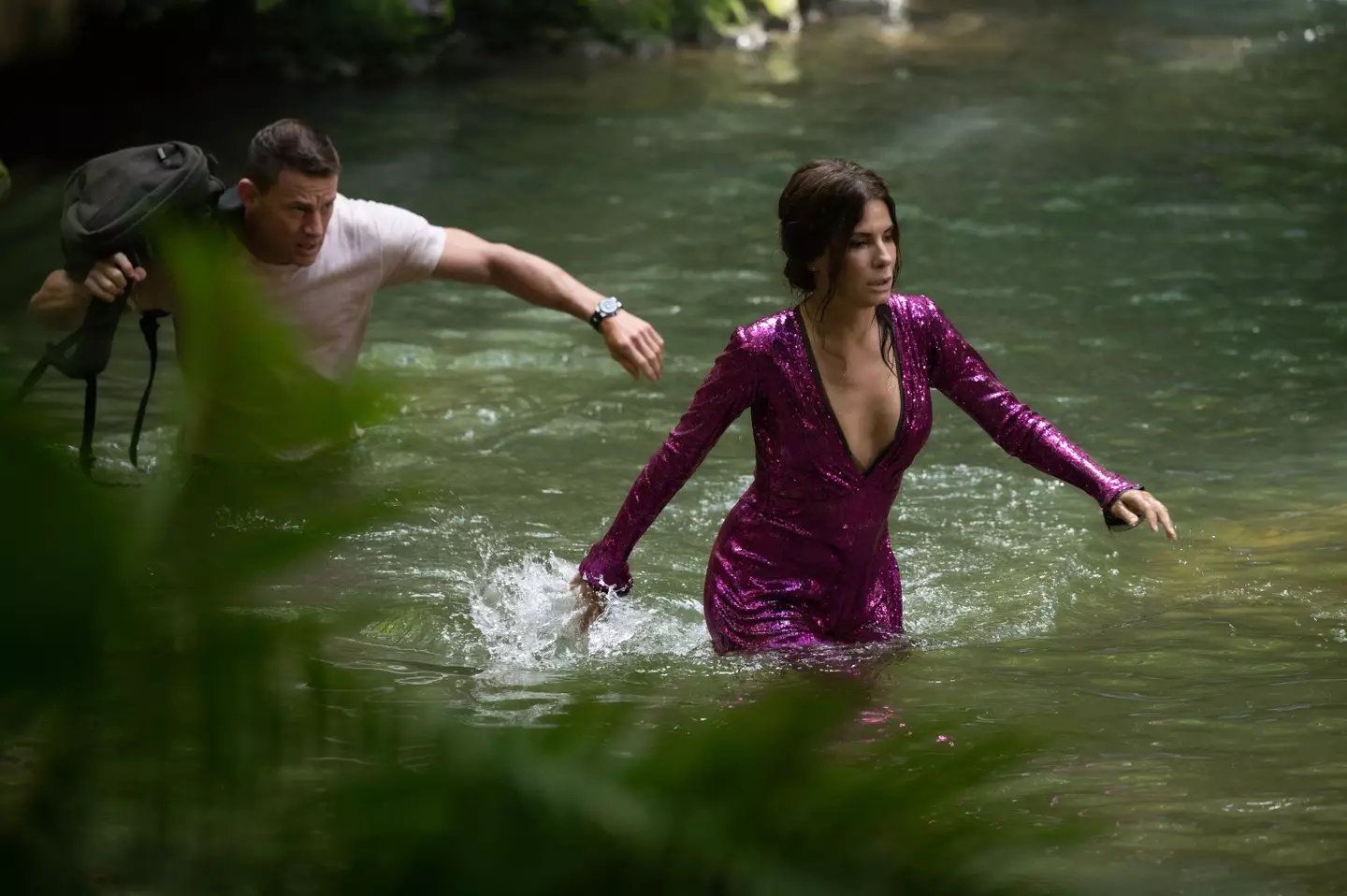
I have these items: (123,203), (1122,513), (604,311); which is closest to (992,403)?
(1122,513)

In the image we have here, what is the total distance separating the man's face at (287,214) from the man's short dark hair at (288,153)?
23mm

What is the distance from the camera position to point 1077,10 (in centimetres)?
2002

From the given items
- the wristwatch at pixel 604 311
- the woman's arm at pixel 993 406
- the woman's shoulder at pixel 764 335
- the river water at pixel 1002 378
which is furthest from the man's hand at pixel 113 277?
the woman's arm at pixel 993 406

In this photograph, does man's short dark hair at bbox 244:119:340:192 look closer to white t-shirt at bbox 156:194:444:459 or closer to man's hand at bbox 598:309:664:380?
white t-shirt at bbox 156:194:444:459

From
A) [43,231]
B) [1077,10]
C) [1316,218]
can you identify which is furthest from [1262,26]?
[43,231]

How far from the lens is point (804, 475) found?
4.47m

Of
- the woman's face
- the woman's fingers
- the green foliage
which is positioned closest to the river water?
the green foliage

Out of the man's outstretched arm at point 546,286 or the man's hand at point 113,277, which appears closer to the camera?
the man's hand at point 113,277

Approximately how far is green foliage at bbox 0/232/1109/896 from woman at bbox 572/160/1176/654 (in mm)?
3172

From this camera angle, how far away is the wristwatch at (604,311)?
5.49 metres

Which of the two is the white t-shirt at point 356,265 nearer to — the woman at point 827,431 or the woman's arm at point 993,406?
the woman at point 827,431

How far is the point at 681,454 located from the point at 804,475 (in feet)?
1.04

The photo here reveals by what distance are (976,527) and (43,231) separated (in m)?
5.67

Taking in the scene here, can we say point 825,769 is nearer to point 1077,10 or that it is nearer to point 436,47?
point 436,47
